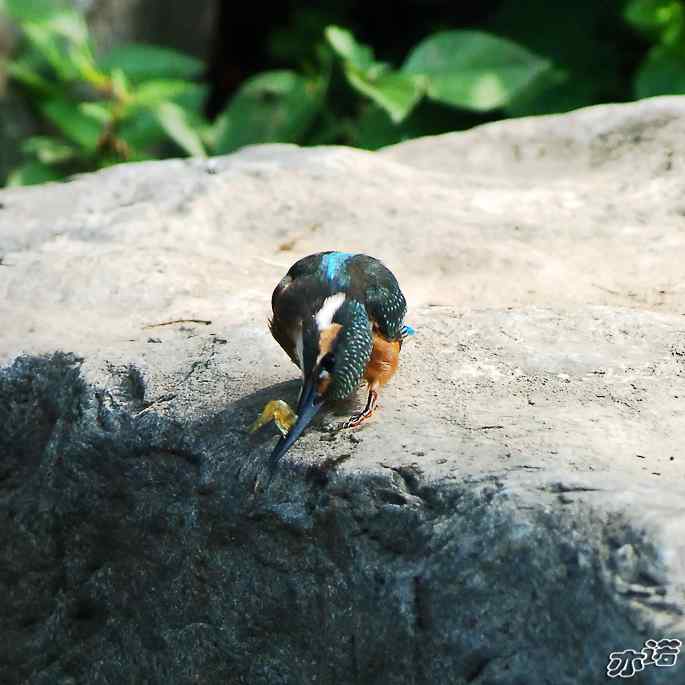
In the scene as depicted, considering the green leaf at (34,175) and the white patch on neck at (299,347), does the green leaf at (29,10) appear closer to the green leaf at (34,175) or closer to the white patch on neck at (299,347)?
the green leaf at (34,175)

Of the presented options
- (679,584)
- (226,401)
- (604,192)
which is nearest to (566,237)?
(604,192)

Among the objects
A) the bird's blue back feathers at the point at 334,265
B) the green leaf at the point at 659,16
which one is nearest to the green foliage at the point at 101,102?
the green leaf at the point at 659,16

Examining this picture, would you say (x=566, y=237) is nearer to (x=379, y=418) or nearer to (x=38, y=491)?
(x=379, y=418)

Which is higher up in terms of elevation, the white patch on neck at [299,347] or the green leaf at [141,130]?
the white patch on neck at [299,347]

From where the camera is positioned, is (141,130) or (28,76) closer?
(141,130)

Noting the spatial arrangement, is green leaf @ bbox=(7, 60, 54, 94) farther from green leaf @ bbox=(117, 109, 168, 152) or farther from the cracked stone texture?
the cracked stone texture

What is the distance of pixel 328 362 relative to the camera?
8.72ft

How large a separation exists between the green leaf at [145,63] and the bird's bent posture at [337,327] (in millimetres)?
3269

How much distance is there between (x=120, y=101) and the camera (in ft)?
18.8

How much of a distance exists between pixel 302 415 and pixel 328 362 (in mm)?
133

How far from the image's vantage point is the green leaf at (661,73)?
5.73m

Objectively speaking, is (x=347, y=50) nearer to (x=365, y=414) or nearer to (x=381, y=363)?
(x=381, y=363)

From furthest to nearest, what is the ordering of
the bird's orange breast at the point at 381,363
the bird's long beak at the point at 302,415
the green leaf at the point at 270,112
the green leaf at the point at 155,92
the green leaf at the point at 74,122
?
the green leaf at the point at 270,112, the green leaf at the point at 74,122, the green leaf at the point at 155,92, the bird's orange breast at the point at 381,363, the bird's long beak at the point at 302,415

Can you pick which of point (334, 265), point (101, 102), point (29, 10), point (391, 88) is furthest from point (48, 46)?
point (334, 265)
